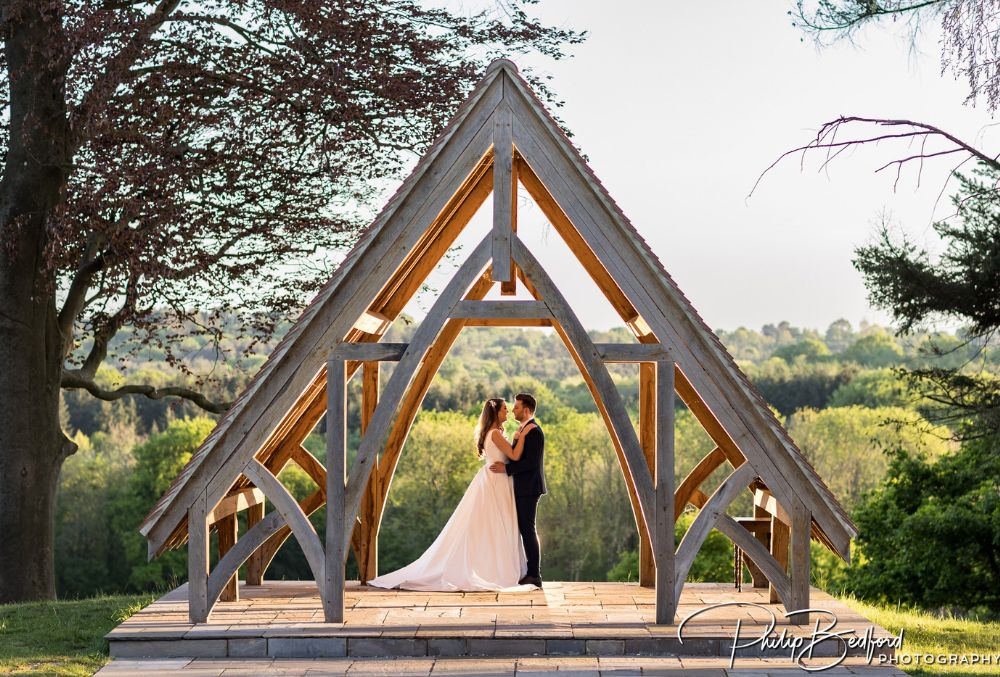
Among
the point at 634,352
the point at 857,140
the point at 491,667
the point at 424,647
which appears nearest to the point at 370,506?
the point at 424,647

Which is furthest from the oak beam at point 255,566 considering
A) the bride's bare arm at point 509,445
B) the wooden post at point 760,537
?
the wooden post at point 760,537

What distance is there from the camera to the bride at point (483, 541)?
925 centimetres

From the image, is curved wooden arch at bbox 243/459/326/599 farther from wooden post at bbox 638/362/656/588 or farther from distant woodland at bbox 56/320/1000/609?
distant woodland at bbox 56/320/1000/609

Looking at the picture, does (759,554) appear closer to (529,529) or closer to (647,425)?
(647,425)

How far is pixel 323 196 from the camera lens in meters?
13.9

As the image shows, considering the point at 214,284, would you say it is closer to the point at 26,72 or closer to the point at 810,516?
the point at 26,72

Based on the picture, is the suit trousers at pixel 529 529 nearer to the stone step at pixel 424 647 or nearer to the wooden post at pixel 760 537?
the wooden post at pixel 760 537

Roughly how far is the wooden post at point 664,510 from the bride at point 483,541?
1661 mm

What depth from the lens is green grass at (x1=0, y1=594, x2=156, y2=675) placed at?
789cm

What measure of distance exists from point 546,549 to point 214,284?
19.5 m

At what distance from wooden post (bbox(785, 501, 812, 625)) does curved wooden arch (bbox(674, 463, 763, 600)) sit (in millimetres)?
463

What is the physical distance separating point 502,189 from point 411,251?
2.55 ft

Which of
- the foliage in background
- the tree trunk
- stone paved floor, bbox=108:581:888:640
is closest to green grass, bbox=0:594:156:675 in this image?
stone paved floor, bbox=108:581:888:640

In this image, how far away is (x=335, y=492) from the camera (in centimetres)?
784
